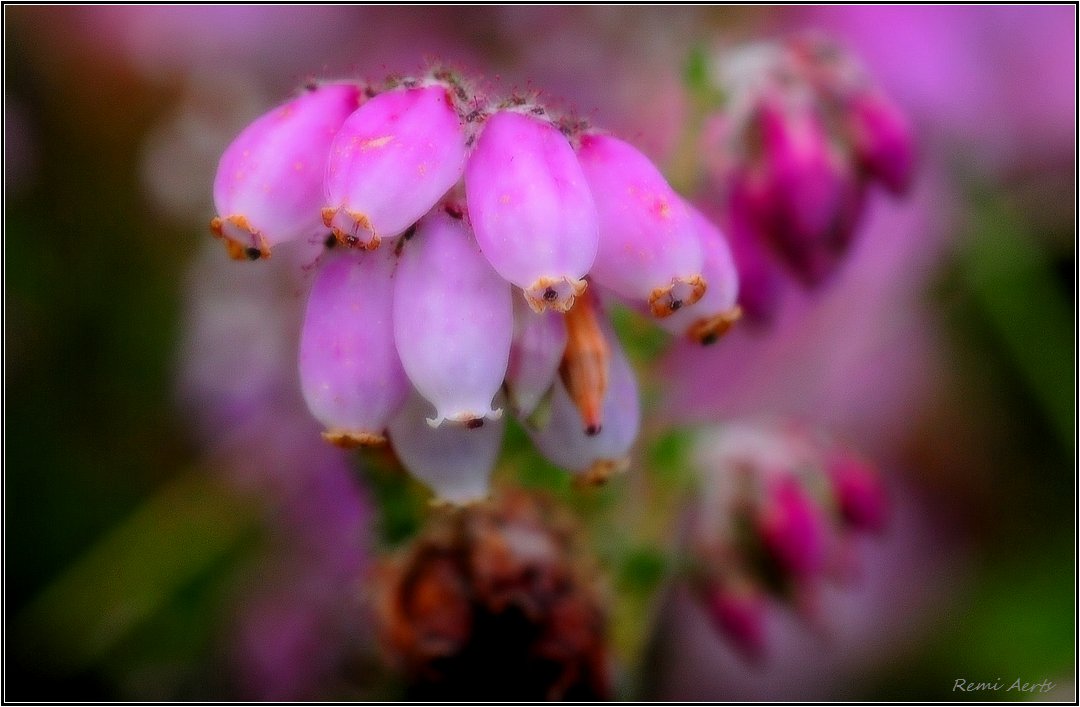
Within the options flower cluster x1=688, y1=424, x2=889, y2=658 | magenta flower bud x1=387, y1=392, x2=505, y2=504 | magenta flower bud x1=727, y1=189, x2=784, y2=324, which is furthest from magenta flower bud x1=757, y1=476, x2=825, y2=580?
magenta flower bud x1=387, y1=392, x2=505, y2=504

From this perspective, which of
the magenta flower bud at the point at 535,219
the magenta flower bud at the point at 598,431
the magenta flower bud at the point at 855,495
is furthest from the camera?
the magenta flower bud at the point at 855,495

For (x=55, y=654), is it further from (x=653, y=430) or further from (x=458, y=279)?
(x=458, y=279)

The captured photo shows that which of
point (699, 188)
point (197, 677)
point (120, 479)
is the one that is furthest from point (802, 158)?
point (120, 479)

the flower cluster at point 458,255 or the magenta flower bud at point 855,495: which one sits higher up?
the flower cluster at point 458,255

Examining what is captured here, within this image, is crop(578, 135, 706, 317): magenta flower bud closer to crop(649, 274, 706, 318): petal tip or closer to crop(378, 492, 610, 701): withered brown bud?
crop(649, 274, 706, 318): petal tip

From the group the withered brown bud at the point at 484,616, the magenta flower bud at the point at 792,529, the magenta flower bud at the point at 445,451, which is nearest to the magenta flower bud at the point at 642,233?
the magenta flower bud at the point at 445,451

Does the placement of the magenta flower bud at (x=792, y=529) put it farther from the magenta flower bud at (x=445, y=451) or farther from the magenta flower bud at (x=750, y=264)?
the magenta flower bud at (x=445, y=451)
